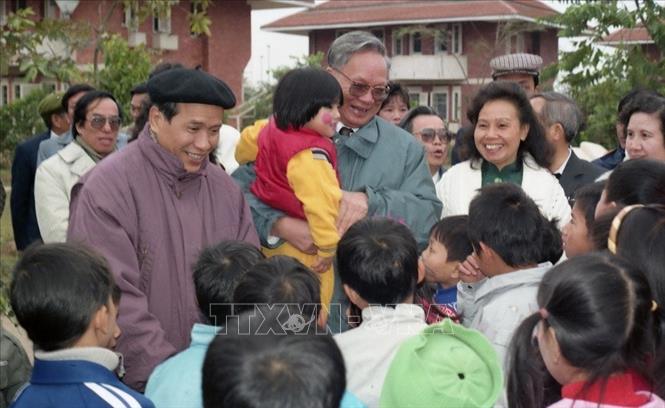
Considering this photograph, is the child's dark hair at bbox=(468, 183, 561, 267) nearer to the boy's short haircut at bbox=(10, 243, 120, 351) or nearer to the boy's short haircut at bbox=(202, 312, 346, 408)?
the boy's short haircut at bbox=(10, 243, 120, 351)

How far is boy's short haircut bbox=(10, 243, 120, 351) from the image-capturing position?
2.72 m

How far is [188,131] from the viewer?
3.61 metres

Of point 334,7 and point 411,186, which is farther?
point 334,7

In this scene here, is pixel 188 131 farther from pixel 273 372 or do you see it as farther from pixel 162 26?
pixel 162 26

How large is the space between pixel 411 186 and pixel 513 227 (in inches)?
28.6

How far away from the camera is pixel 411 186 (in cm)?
414

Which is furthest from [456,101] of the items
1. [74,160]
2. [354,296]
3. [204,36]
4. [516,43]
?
[354,296]

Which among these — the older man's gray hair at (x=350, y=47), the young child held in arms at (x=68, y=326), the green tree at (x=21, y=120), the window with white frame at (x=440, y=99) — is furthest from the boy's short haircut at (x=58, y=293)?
the window with white frame at (x=440, y=99)

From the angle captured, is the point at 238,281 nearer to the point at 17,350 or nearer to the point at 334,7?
the point at 17,350

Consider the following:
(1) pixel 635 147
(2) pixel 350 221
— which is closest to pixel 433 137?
(1) pixel 635 147

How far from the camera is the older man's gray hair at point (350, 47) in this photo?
4.25 meters

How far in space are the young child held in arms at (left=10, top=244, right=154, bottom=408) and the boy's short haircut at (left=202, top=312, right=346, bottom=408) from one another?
829mm

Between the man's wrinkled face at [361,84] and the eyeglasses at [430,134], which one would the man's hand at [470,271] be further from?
the eyeglasses at [430,134]

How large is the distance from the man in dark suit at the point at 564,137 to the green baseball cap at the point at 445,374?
2.59 meters
